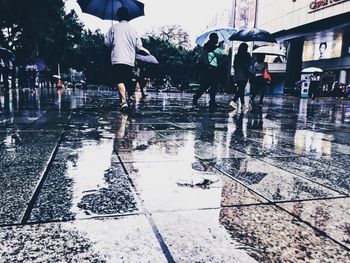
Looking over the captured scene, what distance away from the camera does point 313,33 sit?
1401 inches

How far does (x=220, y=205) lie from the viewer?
194 centimetres

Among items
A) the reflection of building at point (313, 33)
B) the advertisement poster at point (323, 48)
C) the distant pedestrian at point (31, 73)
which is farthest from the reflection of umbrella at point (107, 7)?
the advertisement poster at point (323, 48)

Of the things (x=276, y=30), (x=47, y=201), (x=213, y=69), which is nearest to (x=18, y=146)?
(x=47, y=201)

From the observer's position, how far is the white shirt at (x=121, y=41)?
7184 millimetres

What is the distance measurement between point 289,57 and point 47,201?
1620 inches

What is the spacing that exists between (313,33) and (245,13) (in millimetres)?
17843

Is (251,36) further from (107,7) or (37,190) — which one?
(37,190)

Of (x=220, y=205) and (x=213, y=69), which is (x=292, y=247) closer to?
(x=220, y=205)

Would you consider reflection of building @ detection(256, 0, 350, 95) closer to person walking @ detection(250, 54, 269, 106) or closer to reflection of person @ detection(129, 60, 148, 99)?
person walking @ detection(250, 54, 269, 106)

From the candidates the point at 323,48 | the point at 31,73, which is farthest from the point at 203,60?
the point at 323,48

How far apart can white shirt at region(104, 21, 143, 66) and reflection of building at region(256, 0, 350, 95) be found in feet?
87.6

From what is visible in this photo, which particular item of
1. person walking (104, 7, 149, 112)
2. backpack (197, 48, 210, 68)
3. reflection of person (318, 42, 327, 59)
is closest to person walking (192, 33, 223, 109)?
backpack (197, 48, 210, 68)

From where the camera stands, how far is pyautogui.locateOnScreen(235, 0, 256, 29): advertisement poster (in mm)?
48216

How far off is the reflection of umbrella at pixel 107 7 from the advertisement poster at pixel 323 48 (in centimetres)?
3051
